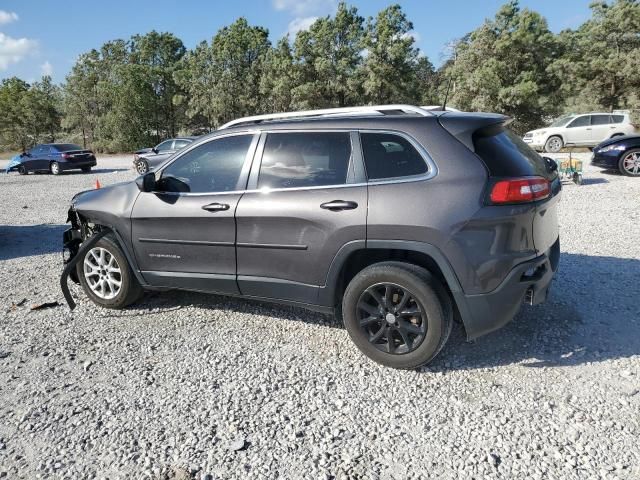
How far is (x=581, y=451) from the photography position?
2.38 meters

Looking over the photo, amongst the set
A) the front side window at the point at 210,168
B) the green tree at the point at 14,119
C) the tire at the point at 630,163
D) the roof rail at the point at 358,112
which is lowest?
the tire at the point at 630,163

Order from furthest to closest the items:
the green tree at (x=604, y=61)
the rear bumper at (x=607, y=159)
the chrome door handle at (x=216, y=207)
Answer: the green tree at (x=604, y=61), the rear bumper at (x=607, y=159), the chrome door handle at (x=216, y=207)

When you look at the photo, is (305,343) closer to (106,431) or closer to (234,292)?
(234,292)

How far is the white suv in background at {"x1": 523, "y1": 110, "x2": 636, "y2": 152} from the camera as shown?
18516 millimetres

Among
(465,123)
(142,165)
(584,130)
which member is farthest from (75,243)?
(584,130)

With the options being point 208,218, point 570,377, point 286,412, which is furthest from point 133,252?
point 570,377

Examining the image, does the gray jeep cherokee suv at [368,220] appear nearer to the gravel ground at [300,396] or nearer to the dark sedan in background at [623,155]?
the gravel ground at [300,396]

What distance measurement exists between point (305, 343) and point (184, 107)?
49.2 m

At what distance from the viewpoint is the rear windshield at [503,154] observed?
9.63 feet

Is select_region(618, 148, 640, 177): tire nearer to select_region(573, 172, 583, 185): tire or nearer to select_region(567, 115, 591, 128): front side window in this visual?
select_region(573, 172, 583, 185): tire

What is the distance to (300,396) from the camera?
297 cm

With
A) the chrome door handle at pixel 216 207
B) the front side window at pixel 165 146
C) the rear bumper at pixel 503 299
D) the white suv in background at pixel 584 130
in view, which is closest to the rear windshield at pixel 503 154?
the rear bumper at pixel 503 299

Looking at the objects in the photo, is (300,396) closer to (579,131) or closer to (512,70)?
(579,131)

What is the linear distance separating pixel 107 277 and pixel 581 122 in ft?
67.0
